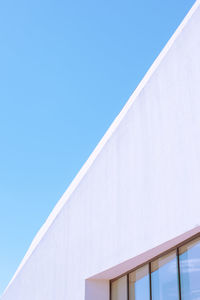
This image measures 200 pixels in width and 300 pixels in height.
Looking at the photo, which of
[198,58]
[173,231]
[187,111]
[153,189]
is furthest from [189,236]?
[198,58]

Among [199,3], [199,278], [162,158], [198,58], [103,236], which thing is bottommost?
[199,278]

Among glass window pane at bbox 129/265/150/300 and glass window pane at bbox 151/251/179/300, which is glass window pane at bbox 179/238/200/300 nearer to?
glass window pane at bbox 151/251/179/300

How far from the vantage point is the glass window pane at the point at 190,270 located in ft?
26.6

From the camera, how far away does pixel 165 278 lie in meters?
9.21

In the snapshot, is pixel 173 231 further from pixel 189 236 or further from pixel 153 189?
pixel 153 189

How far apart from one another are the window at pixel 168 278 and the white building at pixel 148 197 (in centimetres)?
2

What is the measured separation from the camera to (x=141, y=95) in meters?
10.4

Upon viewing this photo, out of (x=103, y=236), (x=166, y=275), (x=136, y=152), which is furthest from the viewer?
(x=103, y=236)

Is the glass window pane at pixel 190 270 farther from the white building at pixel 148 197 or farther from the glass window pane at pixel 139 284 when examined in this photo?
the glass window pane at pixel 139 284

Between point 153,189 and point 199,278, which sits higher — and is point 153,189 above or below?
above

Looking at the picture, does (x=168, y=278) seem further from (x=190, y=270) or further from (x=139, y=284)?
(x=139, y=284)

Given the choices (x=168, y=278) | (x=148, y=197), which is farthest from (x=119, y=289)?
(x=148, y=197)

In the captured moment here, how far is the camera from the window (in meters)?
8.24

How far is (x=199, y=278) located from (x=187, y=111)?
9.85 ft
